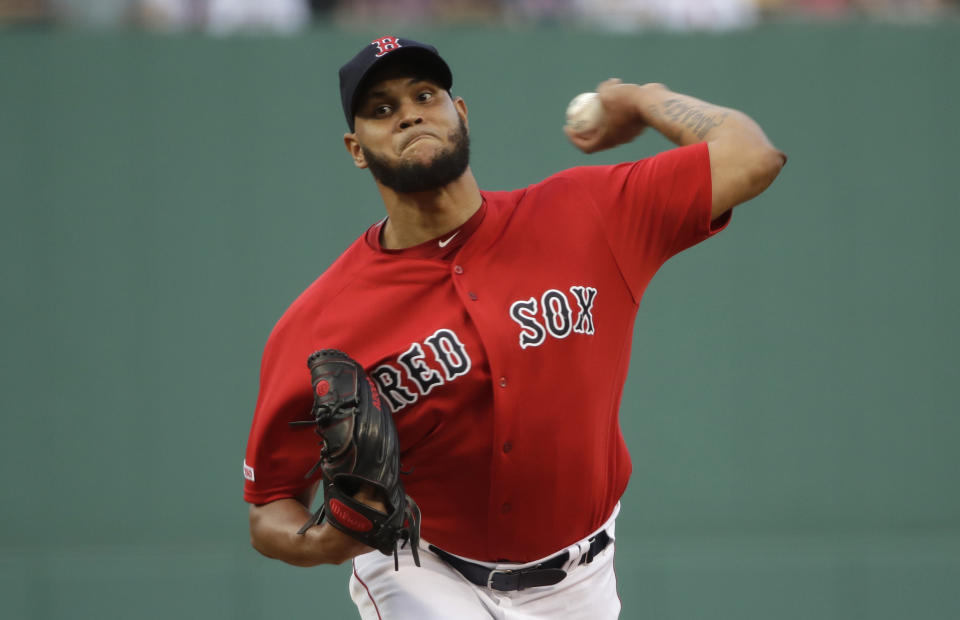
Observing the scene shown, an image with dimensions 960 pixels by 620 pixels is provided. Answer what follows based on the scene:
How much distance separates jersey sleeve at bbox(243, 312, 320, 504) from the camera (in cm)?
272

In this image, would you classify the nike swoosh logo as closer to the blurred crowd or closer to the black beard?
the black beard

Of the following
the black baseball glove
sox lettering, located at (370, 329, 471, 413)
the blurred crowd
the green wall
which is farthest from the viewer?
the blurred crowd

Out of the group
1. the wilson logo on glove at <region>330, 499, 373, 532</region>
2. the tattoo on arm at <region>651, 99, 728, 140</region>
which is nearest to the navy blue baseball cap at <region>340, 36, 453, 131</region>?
the tattoo on arm at <region>651, 99, 728, 140</region>

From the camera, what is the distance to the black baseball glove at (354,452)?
7.79 ft

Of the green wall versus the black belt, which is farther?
the green wall

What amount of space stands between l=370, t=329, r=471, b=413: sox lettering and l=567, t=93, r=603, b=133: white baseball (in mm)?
675

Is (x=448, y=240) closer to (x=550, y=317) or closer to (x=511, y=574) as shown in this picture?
(x=550, y=317)

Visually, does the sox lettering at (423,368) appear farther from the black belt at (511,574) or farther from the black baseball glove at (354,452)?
the black belt at (511,574)

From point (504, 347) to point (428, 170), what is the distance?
0.49m

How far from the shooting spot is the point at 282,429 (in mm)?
2770

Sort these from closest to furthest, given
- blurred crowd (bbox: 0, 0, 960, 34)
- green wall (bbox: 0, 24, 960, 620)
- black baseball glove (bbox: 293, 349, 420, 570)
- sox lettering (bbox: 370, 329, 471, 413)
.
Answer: black baseball glove (bbox: 293, 349, 420, 570), sox lettering (bbox: 370, 329, 471, 413), green wall (bbox: 0, 24, 960, 620), blurred crowd (bbox: 0, 0, 960, 34)

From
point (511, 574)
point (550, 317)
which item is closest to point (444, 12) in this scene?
point (550, 317)

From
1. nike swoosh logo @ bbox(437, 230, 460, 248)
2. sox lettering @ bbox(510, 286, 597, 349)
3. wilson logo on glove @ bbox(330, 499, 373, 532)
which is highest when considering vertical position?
nike swoosh logo @ bbox(437, 230, 460, 248)

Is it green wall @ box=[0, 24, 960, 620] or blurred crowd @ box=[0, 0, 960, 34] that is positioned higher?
blurred crowd @ box=[0, 0, 960, 34]
